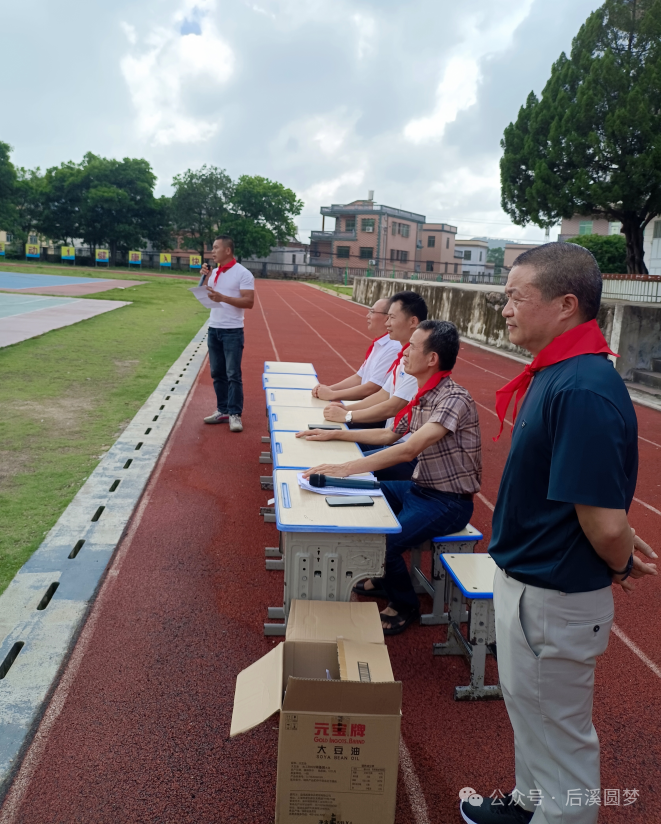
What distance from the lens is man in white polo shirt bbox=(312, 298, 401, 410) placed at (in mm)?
4973

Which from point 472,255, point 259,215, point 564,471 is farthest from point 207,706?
point 472,255

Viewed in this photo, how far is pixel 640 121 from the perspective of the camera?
1925cm

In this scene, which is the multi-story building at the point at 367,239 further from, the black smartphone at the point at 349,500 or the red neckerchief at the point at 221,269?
the black smartphone at the point at 349,500

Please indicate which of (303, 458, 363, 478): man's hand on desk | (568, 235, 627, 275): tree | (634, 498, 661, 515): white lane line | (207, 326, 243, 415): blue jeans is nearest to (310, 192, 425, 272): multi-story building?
(568, 235, 627, 275): tree

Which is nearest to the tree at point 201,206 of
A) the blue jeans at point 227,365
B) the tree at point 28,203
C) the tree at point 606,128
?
the tree at point 28,203

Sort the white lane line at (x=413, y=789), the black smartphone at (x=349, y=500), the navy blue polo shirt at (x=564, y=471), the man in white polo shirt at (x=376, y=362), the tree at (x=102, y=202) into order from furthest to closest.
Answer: the tree at (x=102, y=202) → the man in white polo shirt at (x=376, y=362) → the black smartphone at (x=349, y=500) → the white lane line at (x=413, y=789) → the navy blue polo shirt at (x=564, y=471)

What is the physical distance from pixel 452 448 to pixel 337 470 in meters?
0.57

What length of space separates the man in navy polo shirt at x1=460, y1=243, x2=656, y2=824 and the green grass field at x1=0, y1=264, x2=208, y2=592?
2.84 metres

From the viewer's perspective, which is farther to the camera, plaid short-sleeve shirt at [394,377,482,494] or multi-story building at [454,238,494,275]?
multi-story building at [454,238,494,275]

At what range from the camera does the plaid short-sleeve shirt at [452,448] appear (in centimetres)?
320

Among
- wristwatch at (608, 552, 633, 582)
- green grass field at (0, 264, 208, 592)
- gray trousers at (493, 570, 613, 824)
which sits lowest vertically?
green grass field at (0, 264, 208, 592)

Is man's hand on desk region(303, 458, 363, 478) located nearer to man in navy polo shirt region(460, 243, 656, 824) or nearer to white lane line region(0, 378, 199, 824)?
white lane line region(0, 378, 199, 824)

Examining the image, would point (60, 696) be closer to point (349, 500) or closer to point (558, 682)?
point (349, 500)

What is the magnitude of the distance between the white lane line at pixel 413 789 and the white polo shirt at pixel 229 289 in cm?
478
